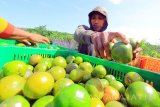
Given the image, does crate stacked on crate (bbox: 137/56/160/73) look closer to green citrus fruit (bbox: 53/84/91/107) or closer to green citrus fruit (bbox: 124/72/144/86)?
green citrus fruit (bbox: 124/72/144/86)

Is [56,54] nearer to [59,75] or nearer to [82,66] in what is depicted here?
[82,66]

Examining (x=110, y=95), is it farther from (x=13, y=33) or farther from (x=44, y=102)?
(x=13, y=33)

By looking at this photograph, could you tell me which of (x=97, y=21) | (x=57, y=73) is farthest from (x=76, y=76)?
(x=97, y=21)

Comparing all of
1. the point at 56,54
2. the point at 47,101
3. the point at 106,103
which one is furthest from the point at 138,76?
the point at 56,54

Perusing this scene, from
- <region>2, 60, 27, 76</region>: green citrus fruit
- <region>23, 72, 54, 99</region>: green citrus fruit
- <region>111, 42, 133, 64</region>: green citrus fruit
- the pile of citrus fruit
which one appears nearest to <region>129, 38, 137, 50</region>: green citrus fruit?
<region>111, 42, 133, 64</region>: green citrus fruit

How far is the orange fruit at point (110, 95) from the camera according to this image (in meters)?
1.73

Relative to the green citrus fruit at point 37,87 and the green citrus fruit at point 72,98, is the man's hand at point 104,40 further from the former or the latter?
the green citrus fruit at point 72,98

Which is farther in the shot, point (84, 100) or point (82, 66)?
point (82, 66)

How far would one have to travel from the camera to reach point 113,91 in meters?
1.80

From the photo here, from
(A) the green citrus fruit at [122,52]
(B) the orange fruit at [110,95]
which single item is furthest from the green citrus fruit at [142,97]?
(A) the green citrus fruit at [122,52]

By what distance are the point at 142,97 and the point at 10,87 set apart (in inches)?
38.3

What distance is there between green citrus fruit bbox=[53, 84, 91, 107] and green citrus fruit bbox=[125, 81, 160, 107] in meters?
0.43

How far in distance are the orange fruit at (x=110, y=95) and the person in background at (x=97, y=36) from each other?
32.6 inches

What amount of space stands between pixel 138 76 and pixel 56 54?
1.47 m
